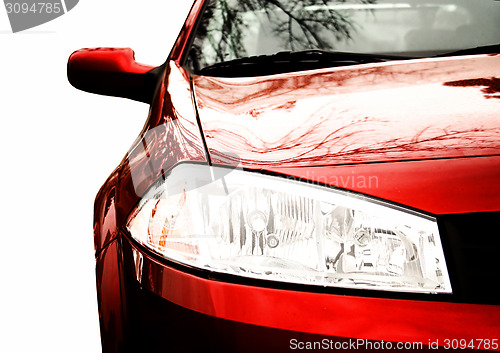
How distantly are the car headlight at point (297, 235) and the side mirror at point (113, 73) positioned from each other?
1.15m

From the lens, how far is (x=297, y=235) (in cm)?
123

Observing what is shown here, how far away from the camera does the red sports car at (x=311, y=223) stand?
1131 millimetres

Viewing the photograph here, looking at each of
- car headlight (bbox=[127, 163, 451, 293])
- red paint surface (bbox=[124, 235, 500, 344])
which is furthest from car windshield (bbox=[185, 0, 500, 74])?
red paint surface (bbox=[124, 235, 500, 344])

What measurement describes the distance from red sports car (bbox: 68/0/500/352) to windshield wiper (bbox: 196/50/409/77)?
12.4 inches

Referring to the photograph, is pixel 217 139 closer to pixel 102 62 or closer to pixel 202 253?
pixel 202 253

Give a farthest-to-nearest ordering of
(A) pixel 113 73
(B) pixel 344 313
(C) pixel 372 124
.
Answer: (A) pixel 113 73
(C) pixel 372 124
(B) pixel 344 313

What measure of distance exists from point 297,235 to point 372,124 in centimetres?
36

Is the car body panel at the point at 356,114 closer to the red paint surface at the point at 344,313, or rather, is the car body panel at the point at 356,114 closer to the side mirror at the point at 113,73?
the red paint surface at the point at 344,313

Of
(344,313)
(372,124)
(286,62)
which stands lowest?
(344,313)

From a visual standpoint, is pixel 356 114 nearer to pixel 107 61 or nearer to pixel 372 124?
pixel 372 124

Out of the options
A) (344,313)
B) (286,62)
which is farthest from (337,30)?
(344,313)

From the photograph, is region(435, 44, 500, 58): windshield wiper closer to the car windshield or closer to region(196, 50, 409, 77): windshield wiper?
the car windshield

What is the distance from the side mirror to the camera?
7.75 feet

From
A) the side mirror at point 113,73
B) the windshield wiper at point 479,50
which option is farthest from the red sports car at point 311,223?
the side mirror at point 113,73
